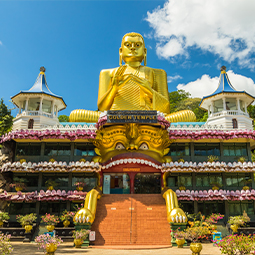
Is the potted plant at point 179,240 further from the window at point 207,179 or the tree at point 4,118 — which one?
the tree at point 4,118

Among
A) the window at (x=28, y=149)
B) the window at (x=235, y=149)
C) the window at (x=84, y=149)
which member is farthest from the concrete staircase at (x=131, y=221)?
the window at (x=28, y=149)

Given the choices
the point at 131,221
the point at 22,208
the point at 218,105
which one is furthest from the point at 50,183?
the point at 218,105

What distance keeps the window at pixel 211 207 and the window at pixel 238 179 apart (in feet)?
6.89

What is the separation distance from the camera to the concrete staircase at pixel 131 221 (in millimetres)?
18469

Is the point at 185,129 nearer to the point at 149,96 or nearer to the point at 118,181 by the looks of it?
the point at 149,96

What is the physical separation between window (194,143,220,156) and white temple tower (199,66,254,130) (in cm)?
262

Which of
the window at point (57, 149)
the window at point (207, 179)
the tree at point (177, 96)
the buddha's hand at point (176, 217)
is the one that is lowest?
the buddha's hand at point (176, 217)

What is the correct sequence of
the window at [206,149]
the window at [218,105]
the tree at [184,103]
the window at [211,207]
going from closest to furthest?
the window at [211,207] → the window at [206,149] → the window at [218,105] → the tree at [184,103]

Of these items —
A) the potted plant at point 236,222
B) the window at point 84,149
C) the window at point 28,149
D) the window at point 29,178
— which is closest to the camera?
the potted plant at point 236,222

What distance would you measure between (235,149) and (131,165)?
10117 millimetres

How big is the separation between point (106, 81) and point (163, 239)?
17.4m

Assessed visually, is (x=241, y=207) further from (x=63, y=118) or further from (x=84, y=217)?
(x=63, y=118)

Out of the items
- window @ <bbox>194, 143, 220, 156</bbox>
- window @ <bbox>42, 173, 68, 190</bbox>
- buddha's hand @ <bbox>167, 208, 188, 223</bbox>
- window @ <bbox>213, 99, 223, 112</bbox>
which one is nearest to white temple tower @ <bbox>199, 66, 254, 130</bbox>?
window @ <bbox>213, 99, 223, 112</bbox>

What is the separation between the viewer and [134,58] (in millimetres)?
30562
